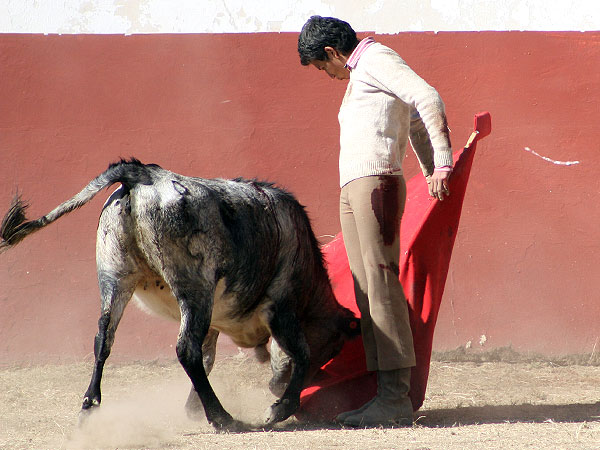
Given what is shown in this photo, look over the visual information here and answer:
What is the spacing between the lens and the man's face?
13.4 ft

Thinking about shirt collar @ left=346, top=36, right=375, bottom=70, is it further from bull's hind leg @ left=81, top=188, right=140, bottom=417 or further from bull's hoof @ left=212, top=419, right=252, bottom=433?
bull's hoof @ left=212, top=419, right=252, bottom=433

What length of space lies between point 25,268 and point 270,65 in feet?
7.63

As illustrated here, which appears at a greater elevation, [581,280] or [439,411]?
[581,280]

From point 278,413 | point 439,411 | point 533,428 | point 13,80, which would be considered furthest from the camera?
point 13,80

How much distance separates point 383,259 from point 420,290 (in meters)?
0.41

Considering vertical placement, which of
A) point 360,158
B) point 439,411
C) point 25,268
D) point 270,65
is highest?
point 270,65

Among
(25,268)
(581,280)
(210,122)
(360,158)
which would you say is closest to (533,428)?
(360,158)

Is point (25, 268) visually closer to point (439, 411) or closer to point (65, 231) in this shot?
point (65, 231)

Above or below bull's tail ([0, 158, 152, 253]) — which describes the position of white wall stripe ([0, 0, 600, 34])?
above

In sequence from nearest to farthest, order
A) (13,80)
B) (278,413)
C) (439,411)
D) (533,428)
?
(533,428), (278,413), (439,411), (13,80)

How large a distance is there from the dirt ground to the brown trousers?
0.41 metres

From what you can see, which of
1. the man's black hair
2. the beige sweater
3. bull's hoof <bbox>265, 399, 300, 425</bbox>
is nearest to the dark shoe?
bull's hoof <bbox>265, 399, 300, 425</bbox>

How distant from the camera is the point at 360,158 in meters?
3.95

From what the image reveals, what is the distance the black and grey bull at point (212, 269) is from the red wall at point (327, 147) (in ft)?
4.99
